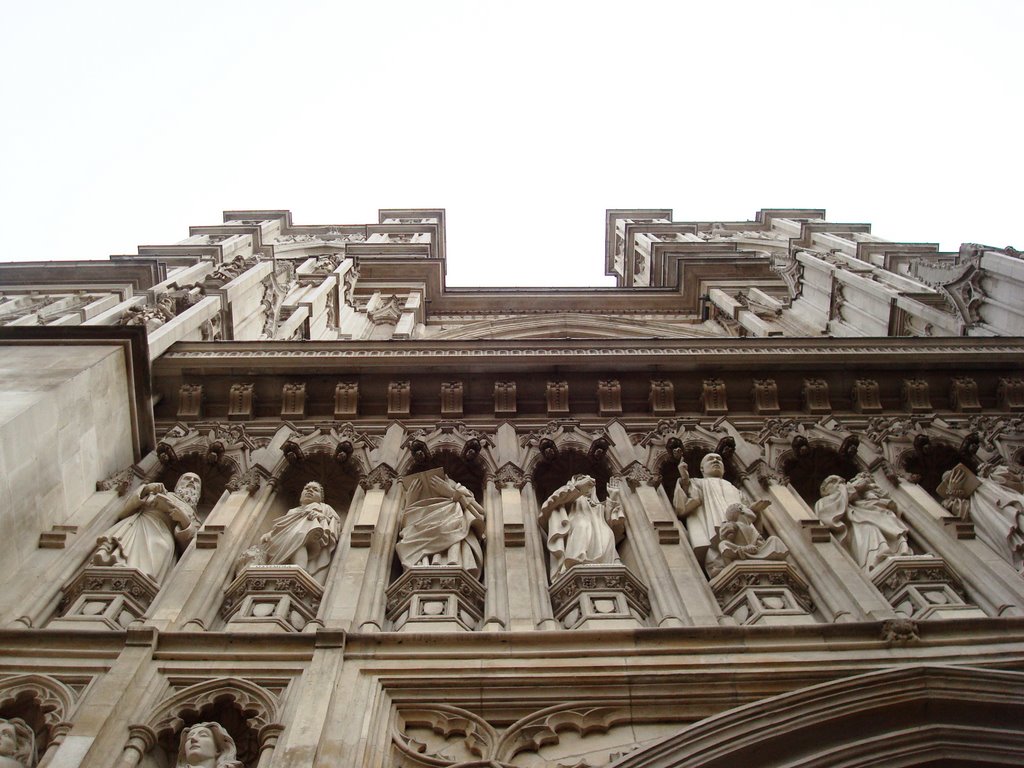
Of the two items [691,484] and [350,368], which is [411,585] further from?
[350,368]

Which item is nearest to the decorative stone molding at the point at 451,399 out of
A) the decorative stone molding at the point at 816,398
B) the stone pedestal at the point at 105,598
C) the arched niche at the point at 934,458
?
the decorative stone molding at the point at 816,398

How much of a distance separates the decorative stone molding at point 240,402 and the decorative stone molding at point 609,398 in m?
4.94

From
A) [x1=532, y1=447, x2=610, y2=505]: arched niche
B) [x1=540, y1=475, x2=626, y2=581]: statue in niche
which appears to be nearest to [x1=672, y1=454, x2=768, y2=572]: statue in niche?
[x1=540, y1=475, x2=626, y2=581]: statue in niche

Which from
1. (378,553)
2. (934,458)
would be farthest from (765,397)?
(378,553)

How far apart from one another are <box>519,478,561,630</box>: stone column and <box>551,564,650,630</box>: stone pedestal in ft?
0.43

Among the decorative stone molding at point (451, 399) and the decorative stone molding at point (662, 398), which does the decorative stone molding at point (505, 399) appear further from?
the decorative stone molding at point (662, 398)

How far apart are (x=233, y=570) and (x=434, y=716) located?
11.4 feet

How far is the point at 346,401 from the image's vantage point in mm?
14836

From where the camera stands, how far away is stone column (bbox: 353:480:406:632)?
32.0 ft

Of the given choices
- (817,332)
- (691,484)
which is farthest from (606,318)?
(691,484)

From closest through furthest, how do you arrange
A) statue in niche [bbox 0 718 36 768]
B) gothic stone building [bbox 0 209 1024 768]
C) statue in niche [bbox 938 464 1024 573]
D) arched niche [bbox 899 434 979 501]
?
statue in niche [bbox 0 718 36 768], gothic stone building [bbox 0 209 1024 768], statue in niche [bbox 938 464 1024 573], arched niche [bbox 899 434 979 501]

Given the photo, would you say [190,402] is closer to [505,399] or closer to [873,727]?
[505,399]

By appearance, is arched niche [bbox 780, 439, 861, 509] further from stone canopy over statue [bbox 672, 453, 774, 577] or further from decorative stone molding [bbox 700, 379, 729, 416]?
decorative stone molding [bbox 700, 379, 729, 416]

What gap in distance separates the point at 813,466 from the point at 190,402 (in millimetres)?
8655
